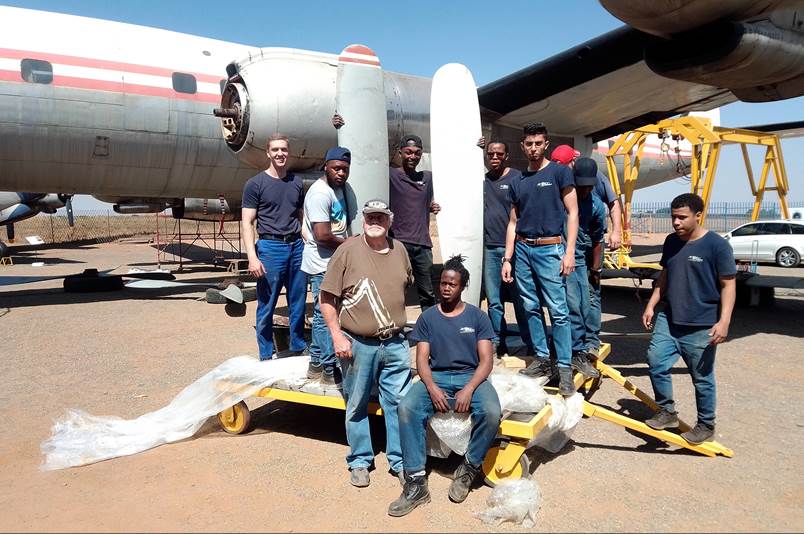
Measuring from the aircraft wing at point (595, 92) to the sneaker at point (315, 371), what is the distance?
20.7 feet

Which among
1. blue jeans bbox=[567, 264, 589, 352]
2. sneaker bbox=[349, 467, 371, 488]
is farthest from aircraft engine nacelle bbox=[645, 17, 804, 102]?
sneaker bbox=[349, 467, 371, 488]

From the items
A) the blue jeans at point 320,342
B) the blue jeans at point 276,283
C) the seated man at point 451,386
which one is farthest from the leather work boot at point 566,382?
the blue jeans at point 276,283

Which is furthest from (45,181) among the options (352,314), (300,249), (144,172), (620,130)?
(620,130)

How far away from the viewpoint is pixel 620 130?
36.2ft

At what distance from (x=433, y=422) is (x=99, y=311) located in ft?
26.8

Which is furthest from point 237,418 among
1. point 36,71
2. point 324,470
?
point 36,71

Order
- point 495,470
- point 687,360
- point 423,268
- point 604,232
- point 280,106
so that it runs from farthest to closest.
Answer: point 280,106, point 604,232, point 423,268, point 687,360, point 495,470

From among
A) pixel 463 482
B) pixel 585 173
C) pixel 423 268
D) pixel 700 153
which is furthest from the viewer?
pixel 700 153

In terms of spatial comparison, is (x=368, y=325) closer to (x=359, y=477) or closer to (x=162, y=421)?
(x=359, y=477)

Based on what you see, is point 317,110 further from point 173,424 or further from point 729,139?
point 729,139

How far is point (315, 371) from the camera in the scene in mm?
4355

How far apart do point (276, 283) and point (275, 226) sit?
0.47 meters

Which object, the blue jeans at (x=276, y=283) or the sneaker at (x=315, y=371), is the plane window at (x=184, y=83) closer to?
the blue jeans at (x=276, y=283)

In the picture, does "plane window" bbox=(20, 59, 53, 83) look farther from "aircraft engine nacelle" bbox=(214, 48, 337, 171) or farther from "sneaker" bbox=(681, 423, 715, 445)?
"sneaker" bbox=(681, 423, 715, 445)
